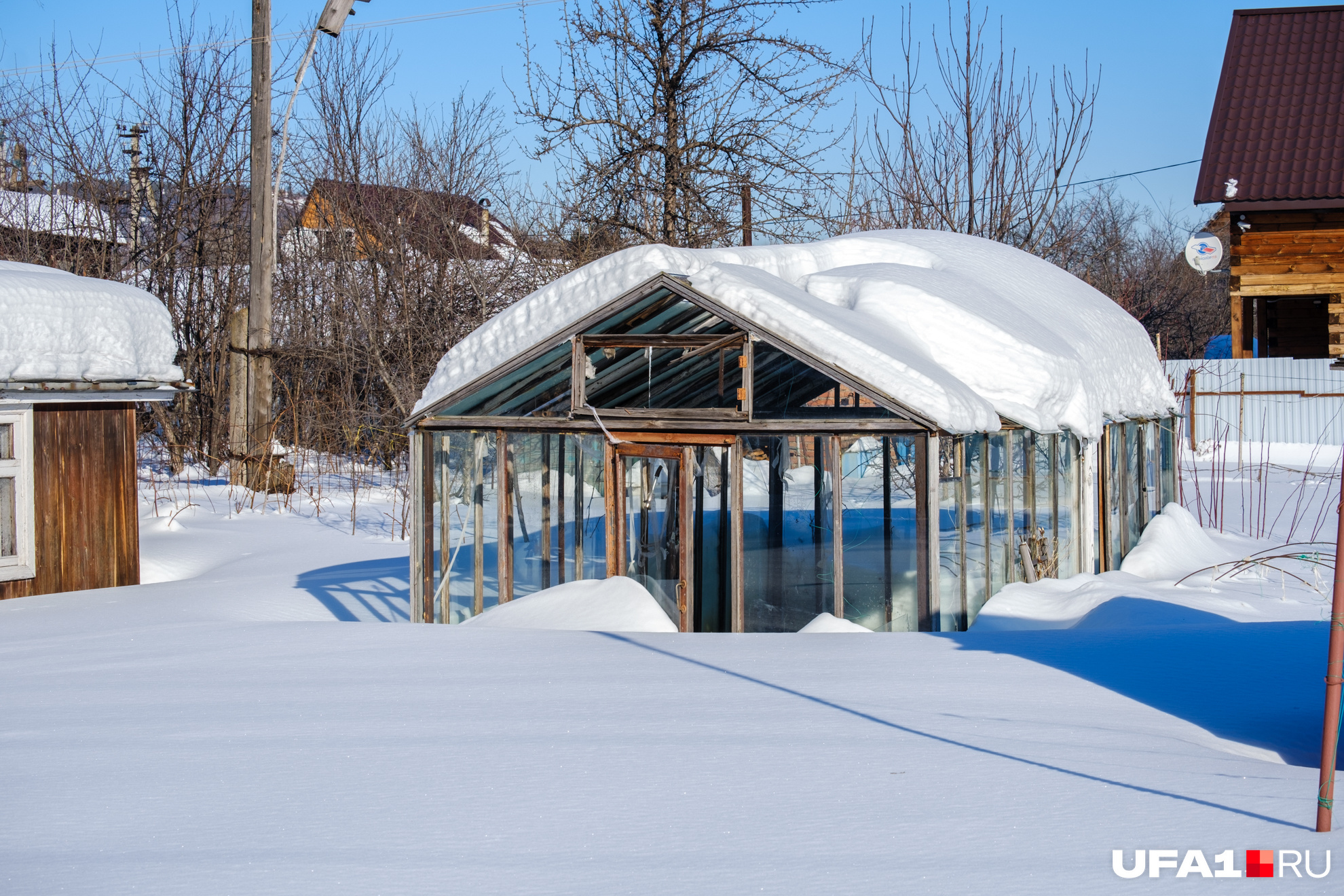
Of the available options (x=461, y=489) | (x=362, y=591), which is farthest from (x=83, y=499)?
(x=461, y=489)

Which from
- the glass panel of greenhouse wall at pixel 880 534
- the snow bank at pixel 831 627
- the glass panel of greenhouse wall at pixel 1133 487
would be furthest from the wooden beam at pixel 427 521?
the glass panel of greenhouse wall at pixel 1133 487

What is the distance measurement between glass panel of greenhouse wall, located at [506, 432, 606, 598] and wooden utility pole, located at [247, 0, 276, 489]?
16.8ft

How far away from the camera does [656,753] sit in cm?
495

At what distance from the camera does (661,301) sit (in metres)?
9.02

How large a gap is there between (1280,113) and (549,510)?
57.8 feet

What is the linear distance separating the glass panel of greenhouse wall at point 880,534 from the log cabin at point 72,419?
6843mm

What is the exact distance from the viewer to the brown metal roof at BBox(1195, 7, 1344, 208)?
64.7 feet

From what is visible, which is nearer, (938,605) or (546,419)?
(938,605)

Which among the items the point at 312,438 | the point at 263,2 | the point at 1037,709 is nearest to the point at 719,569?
the point at 1037,709

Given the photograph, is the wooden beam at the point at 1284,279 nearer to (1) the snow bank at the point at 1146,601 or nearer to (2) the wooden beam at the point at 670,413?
(1) the snow bank at the point at 1146,601

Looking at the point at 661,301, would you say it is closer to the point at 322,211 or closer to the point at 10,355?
the point at 10,355

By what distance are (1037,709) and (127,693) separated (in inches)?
190

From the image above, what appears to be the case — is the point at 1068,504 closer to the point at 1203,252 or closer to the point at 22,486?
the point at 22,486

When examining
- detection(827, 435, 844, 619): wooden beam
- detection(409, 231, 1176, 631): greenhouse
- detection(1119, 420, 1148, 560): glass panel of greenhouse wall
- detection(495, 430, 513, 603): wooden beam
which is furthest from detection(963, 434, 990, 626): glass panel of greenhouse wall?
detection(495, 430, 513, 603): wooden beam
